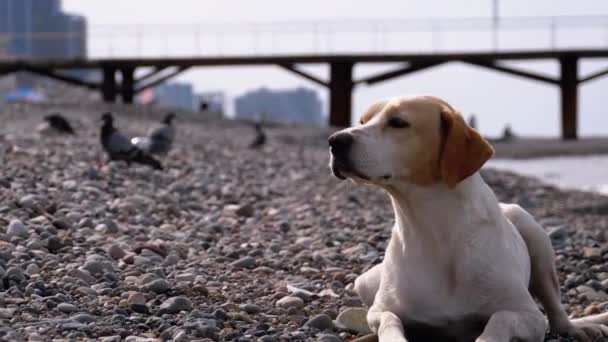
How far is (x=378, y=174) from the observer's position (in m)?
4.38

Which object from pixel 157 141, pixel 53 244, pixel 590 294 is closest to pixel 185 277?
pixel 53 244

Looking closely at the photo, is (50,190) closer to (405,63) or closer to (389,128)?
(389,128)

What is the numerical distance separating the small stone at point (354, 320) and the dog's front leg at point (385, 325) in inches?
7.1

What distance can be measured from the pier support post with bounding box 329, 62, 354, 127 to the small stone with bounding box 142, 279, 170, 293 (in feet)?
83.2

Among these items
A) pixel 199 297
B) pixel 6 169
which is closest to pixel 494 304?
pixel 199 297

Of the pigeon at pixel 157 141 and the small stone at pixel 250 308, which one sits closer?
the small stone at pixel 250 308

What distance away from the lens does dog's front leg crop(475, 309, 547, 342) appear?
4219 mm

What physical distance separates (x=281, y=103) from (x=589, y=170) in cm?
5855

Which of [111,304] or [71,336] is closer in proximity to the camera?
[71,336]

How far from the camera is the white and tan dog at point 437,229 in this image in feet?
14.4

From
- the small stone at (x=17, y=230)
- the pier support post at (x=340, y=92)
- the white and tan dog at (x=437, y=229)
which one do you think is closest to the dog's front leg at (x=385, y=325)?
the white and tan dog at (x=437, y=229)

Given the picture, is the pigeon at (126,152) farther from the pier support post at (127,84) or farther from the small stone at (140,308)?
the pier support post at (127,84)

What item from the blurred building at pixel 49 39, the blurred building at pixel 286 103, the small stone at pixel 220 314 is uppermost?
the blurred building at pixel 49 39

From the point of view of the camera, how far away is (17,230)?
22.5 ft
